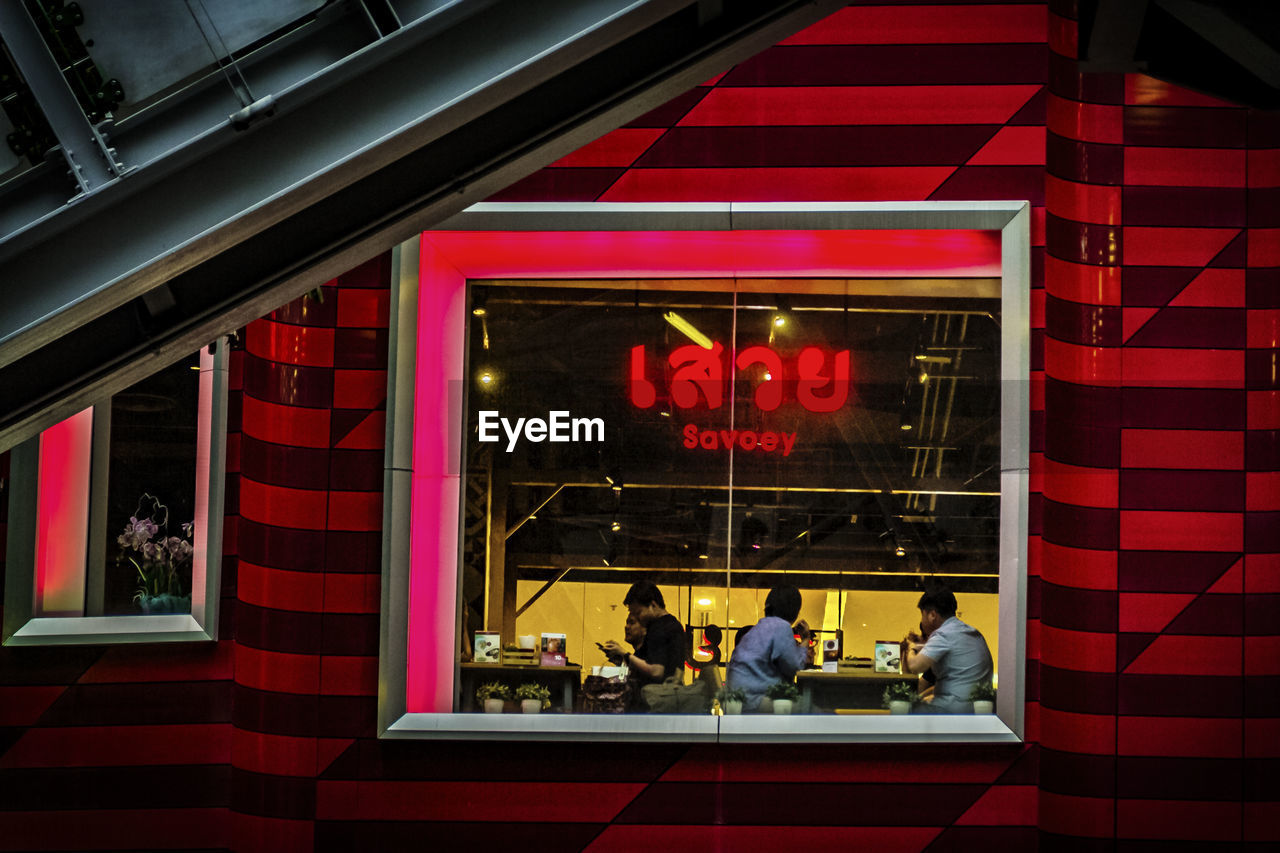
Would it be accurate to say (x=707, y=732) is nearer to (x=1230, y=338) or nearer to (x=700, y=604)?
(x=700, y=604)

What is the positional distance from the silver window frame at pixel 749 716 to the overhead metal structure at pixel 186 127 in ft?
9.60

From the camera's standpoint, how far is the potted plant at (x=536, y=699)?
20.7 feet

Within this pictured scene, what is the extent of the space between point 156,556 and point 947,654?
4076 millimetres

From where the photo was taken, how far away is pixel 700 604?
20.6ft

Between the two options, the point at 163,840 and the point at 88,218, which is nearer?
the point at 88,218

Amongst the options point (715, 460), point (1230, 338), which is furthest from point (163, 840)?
point (1230, 338)

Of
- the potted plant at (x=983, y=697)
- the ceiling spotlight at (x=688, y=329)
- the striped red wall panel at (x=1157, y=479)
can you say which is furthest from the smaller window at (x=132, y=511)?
the striped red wall panel at (x=1157, y=479)

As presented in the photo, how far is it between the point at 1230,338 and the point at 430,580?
4.17m

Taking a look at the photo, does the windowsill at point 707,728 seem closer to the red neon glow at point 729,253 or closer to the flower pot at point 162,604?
the flower pot at point 162,604

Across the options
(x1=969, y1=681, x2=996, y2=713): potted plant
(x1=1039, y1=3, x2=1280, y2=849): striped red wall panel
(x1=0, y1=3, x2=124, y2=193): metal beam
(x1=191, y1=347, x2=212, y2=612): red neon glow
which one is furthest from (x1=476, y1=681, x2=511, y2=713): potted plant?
(x1=0, y1=3, x2=124, y2=193): metal beam

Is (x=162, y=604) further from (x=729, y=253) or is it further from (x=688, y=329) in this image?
(x=729, y=253)

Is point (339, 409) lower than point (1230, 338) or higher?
lower

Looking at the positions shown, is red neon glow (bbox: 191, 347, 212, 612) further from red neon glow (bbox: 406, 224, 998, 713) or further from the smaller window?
red neon glow (bbox: 406, 224, 998, 713)

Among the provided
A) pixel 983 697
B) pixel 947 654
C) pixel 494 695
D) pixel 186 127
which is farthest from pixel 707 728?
pixel 186 127
